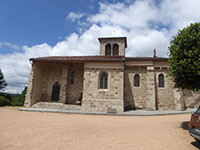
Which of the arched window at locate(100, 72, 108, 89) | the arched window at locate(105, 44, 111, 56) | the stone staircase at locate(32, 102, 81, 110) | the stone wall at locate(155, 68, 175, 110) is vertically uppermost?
the arched window at locate(105, 44, 111, 56)

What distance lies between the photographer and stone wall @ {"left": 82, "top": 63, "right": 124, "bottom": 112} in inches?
485

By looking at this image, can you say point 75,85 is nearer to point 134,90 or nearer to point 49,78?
point 49,78

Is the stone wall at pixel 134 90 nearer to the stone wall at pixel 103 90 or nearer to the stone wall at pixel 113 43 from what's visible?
the stone wall at pixel 103 90

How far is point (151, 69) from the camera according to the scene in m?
13.8

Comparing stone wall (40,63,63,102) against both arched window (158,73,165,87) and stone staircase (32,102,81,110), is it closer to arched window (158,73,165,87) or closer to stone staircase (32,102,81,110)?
stone staircase (32,102,81,110)

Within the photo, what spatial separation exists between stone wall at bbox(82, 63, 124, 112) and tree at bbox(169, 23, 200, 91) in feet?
21.7

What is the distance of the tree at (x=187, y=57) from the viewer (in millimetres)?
5743

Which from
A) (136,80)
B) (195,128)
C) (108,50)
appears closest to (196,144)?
(195,128)

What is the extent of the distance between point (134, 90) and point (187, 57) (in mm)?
8577

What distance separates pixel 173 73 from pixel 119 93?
6668mm

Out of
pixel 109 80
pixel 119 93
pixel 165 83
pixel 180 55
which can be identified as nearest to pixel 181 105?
pixel 165 83

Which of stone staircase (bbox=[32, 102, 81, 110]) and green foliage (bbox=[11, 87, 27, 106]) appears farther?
green foliage (bbox=[11, 87, 27, 106])

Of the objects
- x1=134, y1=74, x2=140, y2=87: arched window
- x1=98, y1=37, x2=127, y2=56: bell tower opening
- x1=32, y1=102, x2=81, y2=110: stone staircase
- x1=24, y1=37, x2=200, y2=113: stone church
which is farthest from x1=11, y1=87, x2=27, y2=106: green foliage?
x1=134, y1=74, x2=140, y2=87: arched window

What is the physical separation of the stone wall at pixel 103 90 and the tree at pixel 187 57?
21.7 ft
